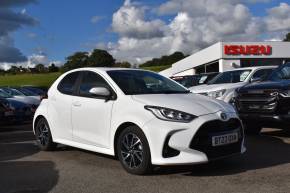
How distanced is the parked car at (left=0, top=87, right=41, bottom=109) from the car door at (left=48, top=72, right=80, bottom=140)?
30.0 feet

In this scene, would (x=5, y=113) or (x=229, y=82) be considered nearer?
(x=229, y=82)

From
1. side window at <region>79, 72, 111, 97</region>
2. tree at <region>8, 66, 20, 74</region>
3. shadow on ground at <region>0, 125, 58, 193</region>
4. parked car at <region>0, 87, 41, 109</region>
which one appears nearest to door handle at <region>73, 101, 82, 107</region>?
side window at <region>79, 72, 111, 97</region>

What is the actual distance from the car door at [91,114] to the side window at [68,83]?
0.23 m

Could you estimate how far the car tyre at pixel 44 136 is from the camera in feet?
28.2

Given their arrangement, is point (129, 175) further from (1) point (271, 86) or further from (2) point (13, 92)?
(2) point (13, 92)

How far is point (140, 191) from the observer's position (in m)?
5.44

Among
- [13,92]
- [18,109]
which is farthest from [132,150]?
[13,92]

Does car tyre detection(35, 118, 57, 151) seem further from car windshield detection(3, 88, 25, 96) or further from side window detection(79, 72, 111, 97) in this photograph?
car windshield detection(3, 88, 25, 96)

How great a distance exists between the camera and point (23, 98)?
17828 mm

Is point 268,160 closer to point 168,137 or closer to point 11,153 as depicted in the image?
point 168,137

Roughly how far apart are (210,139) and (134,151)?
1.09 meters

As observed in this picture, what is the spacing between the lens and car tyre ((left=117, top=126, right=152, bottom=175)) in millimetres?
6133

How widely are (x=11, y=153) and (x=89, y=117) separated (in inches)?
89.7

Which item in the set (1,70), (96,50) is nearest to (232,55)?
(96,50)
